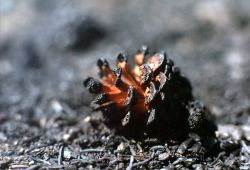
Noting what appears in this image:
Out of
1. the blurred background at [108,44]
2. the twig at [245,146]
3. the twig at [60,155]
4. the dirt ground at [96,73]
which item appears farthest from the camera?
the blurred background at [108,44]

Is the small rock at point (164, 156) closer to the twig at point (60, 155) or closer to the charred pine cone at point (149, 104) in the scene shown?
the charred pine cone at point (149, 104)

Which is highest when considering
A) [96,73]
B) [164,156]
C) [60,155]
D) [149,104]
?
[96,73]

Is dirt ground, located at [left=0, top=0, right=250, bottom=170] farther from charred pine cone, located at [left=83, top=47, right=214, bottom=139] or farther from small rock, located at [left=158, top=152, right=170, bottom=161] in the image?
charred pine cone, located at [left=83, top=47, right=214, bottom=139]

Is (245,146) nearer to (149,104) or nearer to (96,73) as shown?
(149,104)

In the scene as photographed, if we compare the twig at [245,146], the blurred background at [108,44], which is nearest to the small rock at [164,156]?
the twig at [245,146]

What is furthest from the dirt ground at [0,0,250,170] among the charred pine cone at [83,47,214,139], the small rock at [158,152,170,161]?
the charred pine cone at [83,47,214,139]

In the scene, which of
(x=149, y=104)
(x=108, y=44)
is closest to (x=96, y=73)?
(x=108, y=44)
